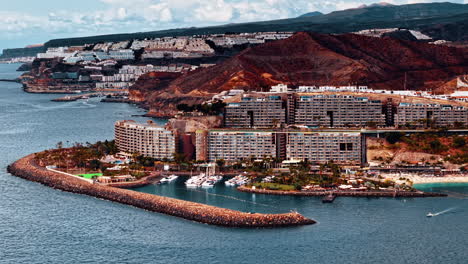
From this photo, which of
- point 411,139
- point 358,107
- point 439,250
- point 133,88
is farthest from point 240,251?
point 133,88

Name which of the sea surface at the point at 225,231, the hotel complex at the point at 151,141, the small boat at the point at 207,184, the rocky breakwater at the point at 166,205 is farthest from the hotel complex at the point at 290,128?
the rocky breakwater at the point at 166,205

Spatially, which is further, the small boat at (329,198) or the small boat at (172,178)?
the small boat at (172,178)

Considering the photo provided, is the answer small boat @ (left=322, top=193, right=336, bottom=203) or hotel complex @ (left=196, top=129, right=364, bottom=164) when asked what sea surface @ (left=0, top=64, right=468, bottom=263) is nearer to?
small boat @ (left=322, top=193, right=336, bottom=203)

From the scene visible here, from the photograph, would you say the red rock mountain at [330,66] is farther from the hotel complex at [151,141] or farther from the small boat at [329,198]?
Answer: the small boat at [329,198]

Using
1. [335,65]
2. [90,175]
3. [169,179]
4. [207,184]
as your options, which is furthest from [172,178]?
[335,65]

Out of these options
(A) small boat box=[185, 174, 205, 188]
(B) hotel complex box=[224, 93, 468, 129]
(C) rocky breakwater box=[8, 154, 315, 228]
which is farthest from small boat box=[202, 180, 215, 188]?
(B) hotel complex box=[224, 93, 468, 129]

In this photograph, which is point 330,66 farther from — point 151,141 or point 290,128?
point 151,141
